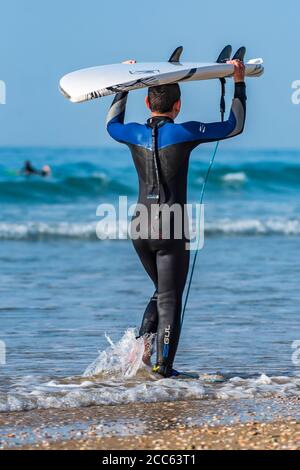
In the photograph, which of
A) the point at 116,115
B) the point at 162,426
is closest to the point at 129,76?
the point at 116,115

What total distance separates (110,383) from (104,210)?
61.3 feet

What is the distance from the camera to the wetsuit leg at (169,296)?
7512 millimetres

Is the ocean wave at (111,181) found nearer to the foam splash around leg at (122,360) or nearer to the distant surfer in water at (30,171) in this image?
the distant surfer in water at (30,171)

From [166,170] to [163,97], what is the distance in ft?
1.56

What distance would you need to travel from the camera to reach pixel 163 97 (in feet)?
24.7

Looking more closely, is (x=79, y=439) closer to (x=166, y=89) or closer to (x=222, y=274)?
(x=166, y=89)

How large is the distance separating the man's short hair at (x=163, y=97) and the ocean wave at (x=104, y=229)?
11313 millimetres

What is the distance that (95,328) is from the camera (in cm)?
974

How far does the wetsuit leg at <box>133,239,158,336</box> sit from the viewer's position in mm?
7582

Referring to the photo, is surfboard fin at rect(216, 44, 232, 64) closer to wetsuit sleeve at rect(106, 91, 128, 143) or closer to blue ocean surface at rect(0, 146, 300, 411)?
wetsuit sleeve at rect(106, 91, 128, 143)

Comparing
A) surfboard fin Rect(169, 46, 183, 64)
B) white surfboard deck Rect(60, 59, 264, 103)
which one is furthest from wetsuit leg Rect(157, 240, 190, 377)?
surfboard fin Rect(169, 46, 183, 64)

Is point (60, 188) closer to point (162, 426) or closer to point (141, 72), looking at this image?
point (141, 72)

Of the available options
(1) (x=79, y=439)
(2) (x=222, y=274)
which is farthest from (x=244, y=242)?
(1) (x=79, y=439)
